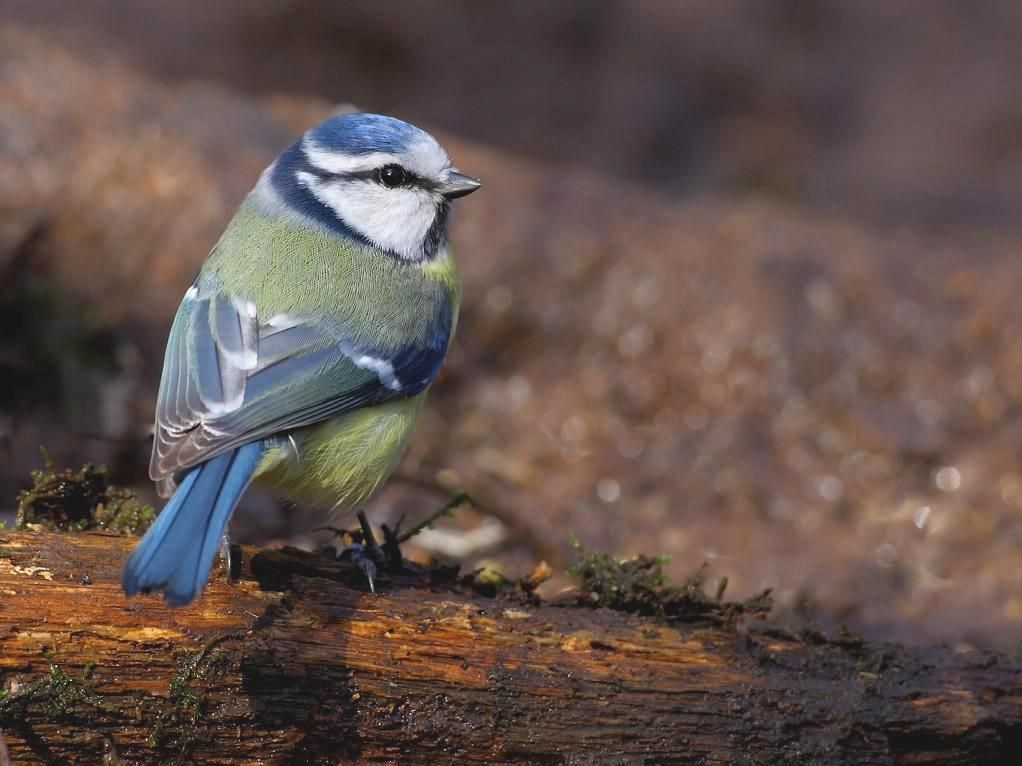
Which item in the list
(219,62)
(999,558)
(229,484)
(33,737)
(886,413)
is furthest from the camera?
(219,62)

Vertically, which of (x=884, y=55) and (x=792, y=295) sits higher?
(x=884, y=55)

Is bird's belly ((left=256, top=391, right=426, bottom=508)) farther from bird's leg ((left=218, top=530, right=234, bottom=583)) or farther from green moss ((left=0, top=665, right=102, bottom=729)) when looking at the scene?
green moss ((left=0, top=665, right=102, bottom=729))

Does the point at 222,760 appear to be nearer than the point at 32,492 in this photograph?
Yes

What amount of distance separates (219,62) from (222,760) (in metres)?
6.14

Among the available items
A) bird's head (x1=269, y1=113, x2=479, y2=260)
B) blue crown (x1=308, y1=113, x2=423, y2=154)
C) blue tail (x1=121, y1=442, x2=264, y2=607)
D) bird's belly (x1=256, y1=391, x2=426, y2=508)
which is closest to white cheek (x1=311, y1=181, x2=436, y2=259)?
bird's head (x1=269, y1=113, x2=479, y2=260)

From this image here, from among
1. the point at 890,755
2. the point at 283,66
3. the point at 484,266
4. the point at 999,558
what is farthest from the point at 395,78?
the point at 890,755

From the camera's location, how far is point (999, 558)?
516 cm

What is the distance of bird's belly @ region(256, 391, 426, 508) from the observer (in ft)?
9.94

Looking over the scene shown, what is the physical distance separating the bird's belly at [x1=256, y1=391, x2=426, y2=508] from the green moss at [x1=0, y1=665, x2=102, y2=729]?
0.68m

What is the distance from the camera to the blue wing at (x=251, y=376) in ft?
9.29

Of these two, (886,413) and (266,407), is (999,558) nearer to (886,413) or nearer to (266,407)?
(886,413)

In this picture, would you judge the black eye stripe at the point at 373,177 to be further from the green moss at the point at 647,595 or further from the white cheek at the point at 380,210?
the green moss at the point at 647,595

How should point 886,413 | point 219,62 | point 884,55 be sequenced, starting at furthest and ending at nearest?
point 884,55, point 219,62, point 886,413

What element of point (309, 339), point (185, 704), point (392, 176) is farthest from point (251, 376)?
point (392, 176)
